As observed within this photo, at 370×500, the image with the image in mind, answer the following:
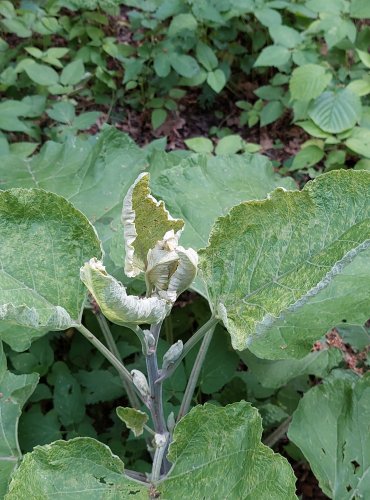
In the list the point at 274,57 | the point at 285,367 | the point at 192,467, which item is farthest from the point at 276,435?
the point at 274,57

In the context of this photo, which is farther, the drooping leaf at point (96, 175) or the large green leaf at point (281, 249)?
the drooping leaf at point (96, 175)

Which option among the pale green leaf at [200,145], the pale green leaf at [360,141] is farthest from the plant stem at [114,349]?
the pale green leaf at [360,141]

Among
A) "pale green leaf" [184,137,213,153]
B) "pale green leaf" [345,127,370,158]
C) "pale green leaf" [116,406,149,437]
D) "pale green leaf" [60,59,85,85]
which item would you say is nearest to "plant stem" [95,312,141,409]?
"pale green leaf" [116,406,149,437]

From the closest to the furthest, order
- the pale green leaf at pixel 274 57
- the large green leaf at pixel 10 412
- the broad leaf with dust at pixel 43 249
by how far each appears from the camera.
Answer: the broad leaf with dust at pixel 43 249
the large green leaf at pixel 10 412
the pale green leaf at pixel 274 57

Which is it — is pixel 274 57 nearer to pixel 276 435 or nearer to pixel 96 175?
pixel 96 175

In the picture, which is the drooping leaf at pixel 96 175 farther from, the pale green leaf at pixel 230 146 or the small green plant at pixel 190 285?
the pale green leaf at pixel 230 146

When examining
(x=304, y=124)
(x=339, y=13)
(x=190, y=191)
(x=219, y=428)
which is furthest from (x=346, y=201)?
(x=339, y=13)

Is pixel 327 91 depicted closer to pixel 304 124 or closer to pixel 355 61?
pixel 304 124
